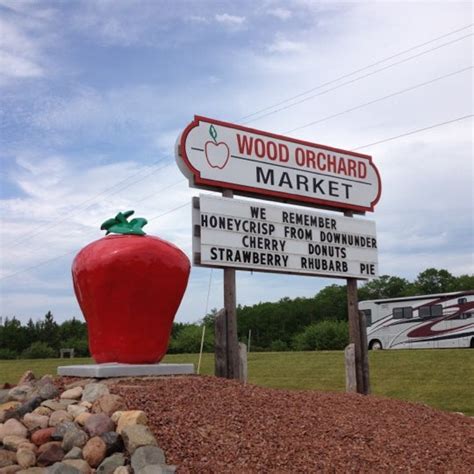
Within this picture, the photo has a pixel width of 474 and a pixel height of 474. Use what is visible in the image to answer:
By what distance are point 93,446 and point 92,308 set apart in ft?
8.92

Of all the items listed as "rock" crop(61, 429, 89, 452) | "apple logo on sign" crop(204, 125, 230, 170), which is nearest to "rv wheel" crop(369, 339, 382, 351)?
"apple logo on sign" crop(204, 125, 230, 170)

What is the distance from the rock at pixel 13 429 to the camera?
625 centimetres

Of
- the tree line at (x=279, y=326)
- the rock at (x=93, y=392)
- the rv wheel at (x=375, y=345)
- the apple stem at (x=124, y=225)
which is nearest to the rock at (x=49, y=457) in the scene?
the rock at (x=93, y=392)

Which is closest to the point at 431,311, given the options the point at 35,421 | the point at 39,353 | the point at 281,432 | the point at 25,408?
the point at 281,432

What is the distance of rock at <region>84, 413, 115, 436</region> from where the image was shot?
6055 millimetres

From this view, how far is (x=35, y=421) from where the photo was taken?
21.0 ft

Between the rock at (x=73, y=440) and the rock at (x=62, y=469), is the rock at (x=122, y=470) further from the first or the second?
the rock at (x=73, y=440)

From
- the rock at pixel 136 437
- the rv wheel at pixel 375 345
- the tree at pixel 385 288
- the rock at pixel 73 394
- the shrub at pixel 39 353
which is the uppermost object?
the tree at pixel 385 288

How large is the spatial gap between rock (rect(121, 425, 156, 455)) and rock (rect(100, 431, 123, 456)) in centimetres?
6

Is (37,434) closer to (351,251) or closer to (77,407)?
(77,407)

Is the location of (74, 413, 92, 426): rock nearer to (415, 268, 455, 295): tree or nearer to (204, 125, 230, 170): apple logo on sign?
(204, 125, 230, 170): apple logo on sign

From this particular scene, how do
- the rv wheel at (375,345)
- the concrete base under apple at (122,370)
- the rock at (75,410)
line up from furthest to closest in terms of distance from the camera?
the rv wheel at (375,345) → the concrete base under apple at (122,370) → the rock at (75,410)

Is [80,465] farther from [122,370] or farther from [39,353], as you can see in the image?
[39,353]

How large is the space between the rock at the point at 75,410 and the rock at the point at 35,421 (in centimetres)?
23
